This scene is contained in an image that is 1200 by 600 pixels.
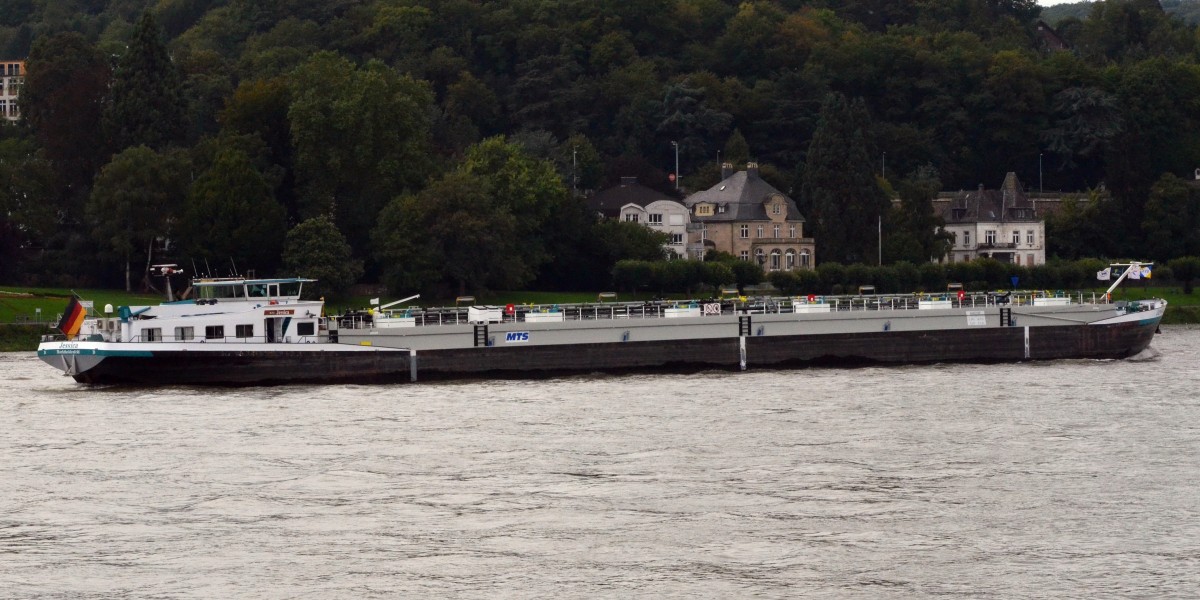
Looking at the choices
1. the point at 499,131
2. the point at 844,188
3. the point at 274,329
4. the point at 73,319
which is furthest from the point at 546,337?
the point at 499,131

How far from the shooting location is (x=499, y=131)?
16988cm

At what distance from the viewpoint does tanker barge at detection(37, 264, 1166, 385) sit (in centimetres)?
6844

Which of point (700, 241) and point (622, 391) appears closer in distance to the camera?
point (622, 391)

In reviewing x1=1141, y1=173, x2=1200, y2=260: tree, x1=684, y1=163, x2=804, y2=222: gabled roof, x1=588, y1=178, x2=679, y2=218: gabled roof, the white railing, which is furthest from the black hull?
x1=588, y1=178, x2=679, y2=218: gabled roof

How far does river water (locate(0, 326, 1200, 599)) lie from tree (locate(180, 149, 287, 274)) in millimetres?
46283

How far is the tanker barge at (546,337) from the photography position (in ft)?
225

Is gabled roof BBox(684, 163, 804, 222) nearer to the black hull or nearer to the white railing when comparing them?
the white railing

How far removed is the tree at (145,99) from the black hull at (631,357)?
58389mm

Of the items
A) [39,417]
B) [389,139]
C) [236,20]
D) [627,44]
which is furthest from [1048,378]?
[236,20]

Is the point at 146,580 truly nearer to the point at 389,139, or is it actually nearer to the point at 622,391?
the point at 622,391

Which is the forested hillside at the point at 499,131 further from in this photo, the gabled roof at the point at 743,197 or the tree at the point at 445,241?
the gabled roof at the point at 743,197

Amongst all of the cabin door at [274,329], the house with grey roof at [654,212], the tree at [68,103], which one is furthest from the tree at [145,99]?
the cabin door at [274,329]

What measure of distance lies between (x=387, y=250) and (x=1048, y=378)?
5311 cm

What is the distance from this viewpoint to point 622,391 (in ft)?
214
